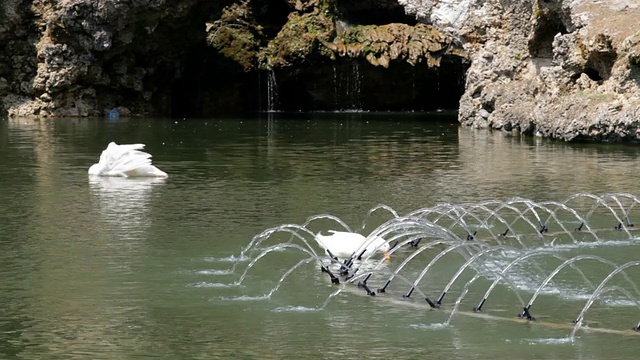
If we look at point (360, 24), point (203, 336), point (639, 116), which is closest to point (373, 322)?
point (203, 336)

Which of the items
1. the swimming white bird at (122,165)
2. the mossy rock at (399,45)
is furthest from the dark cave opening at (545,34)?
the swimming white bird at (122,165)

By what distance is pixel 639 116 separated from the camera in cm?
2606

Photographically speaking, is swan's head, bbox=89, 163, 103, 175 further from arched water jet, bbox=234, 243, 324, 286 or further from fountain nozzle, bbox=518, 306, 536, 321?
fountain nozzle, bbox=518, 306, 536, 321

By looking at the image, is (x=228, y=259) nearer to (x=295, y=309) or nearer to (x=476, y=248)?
(x=295, y=309)

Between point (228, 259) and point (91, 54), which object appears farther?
point (91, 54)

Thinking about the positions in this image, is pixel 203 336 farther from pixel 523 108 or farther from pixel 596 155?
pixel 523 108

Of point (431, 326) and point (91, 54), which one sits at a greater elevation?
point (91, 54)

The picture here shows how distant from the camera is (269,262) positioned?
1286 cm

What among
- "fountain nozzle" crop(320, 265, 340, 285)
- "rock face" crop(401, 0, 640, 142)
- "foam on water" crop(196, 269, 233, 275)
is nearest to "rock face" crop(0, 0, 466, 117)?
"rock face" crop(401, 0, 640, 142)

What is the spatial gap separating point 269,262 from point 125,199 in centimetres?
572

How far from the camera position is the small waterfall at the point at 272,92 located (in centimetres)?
4379

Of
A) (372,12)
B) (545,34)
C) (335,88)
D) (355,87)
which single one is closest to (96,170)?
(545,34)

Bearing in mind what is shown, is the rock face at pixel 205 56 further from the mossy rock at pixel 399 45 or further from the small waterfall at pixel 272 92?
the small waterfall at pixel 272 92

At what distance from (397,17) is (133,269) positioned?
115 feet
